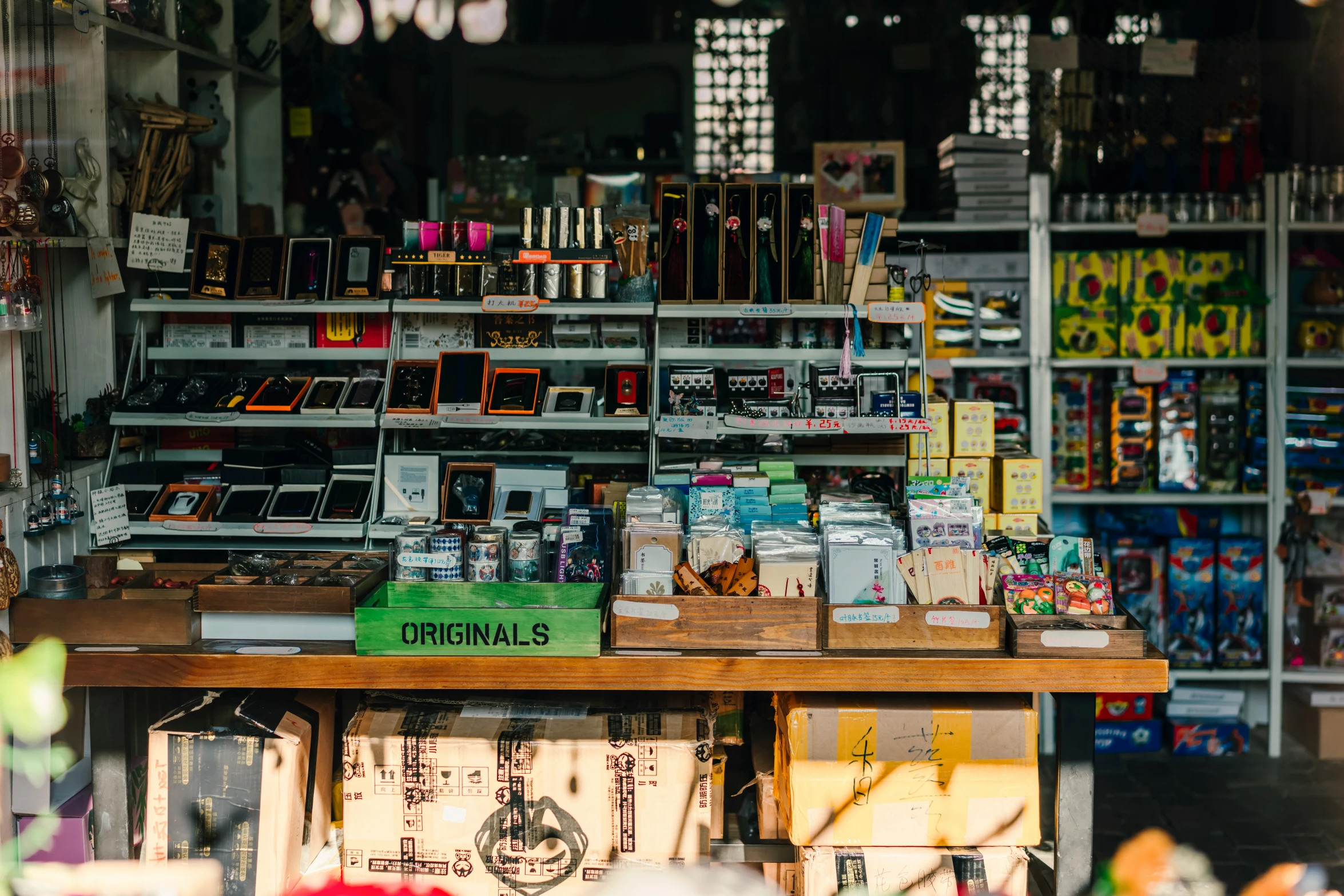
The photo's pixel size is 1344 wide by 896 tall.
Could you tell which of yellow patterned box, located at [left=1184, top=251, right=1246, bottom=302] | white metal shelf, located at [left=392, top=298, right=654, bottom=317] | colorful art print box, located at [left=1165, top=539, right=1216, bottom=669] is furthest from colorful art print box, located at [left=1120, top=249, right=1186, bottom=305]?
white metal shelf, located at [left=392, top=298, right=654, bottom=317]

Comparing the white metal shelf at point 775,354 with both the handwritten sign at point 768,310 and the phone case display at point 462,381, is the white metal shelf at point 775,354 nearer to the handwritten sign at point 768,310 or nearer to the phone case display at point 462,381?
the handwritten sign at point 768,310

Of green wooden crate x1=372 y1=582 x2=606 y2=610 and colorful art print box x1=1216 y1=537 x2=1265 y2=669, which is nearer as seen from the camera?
green wooden crate x1=372 y1=582 x2=606 y2=610

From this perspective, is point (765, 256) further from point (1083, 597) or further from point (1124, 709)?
point (1124, 709)

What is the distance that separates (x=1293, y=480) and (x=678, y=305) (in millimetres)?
3162

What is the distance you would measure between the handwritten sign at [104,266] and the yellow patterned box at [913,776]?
2.47 metres

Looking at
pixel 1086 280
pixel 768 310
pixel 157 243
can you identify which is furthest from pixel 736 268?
pixel 1086 280

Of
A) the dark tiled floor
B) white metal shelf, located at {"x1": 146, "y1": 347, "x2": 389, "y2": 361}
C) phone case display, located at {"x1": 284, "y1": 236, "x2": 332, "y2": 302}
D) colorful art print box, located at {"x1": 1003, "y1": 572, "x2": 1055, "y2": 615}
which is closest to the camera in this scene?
colorful art print box, located at {"x1": 1003, "y1": 572, "x2": 1055, "y2": 615}

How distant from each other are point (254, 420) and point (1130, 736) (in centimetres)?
382

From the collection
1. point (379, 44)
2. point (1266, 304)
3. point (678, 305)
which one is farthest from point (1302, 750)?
point (379, 44)

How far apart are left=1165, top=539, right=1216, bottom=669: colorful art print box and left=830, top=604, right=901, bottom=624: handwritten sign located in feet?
9.37

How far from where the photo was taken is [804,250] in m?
3.89

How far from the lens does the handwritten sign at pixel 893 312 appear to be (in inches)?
147

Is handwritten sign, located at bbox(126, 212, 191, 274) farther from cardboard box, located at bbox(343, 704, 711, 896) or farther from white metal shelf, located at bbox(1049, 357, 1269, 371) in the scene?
white metal shelf, located at bbox(1049, 357, 1269, 371)

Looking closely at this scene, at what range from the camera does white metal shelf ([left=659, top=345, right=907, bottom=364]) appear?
394cm
